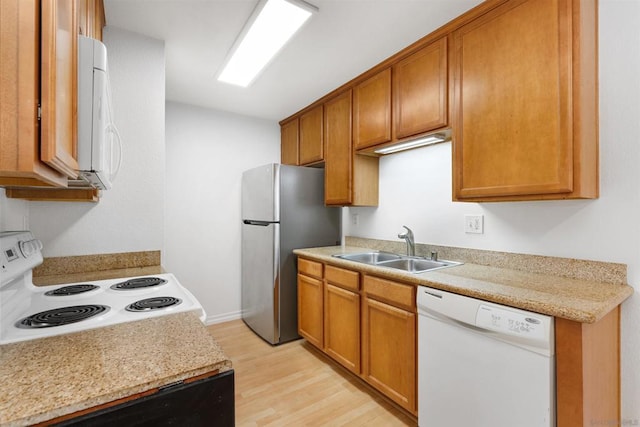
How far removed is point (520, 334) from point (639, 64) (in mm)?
1325

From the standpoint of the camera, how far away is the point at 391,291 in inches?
70.1

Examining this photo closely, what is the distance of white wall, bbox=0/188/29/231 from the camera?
1.29 m

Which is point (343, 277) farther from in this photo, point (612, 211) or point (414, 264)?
point (612, 211)

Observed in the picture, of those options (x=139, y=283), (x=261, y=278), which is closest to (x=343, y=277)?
(x=261, y=278)

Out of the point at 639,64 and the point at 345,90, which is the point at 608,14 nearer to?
the point at 639,64

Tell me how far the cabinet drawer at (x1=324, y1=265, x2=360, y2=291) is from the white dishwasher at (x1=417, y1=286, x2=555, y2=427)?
1.82 ft

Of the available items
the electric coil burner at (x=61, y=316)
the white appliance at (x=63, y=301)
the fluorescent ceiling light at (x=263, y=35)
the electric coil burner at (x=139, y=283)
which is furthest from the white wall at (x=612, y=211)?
the electric coil burner at (x=61, y=316)

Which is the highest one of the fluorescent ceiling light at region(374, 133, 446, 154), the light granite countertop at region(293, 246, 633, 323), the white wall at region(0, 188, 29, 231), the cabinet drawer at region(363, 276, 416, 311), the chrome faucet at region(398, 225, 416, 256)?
the fluorescent ceiling light at region(374, 133, 446, 154)

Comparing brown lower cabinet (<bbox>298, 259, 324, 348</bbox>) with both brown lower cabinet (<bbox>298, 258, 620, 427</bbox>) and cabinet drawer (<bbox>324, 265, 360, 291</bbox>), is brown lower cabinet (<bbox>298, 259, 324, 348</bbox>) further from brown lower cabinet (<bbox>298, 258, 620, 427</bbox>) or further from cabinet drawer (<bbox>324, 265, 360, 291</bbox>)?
cabinet drawer (<bbox>324, 265, 360, 291</bbox>)

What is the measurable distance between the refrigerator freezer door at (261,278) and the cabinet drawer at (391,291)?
3.45 ft

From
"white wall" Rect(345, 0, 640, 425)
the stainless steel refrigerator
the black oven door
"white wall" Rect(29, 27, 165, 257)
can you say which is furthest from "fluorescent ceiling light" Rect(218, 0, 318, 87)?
the black oven door

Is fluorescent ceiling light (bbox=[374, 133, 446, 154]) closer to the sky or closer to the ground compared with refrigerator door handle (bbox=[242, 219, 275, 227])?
closer to the sky

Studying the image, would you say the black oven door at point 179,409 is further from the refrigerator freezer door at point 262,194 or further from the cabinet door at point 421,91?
the refrigerator freezer door at point 262,194

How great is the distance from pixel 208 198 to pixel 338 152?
1570mm
